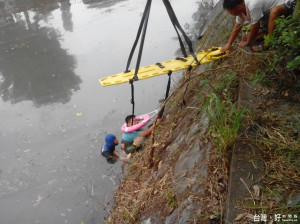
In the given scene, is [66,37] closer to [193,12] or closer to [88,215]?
[193,12]

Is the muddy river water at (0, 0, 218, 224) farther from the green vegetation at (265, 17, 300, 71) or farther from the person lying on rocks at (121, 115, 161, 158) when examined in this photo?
the green vegetation at (265, 17, 300, 71)

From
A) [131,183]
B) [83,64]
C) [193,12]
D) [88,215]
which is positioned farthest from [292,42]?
[193,12]

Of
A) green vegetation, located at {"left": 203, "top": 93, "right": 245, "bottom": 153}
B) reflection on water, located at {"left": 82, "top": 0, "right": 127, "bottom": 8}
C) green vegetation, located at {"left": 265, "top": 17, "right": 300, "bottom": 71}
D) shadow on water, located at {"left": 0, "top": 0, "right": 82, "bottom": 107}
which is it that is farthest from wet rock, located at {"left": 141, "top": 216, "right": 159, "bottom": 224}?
reflection on water, located at {"left": 82, "top": 0, "right": 127, "bottom": 8}

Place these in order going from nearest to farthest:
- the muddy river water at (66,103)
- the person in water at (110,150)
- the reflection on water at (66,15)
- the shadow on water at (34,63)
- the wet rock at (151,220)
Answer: the wet rock at (151,220) → the muddy river water at (66,103) → the person in water at (110,150) → the shadow on water at (34,63) → the reflection on water at (66,15)

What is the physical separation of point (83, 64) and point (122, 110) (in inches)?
113

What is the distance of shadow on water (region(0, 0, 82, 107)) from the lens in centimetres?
705

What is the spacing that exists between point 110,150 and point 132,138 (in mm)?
512

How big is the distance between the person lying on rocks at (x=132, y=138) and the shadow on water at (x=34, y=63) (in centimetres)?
250

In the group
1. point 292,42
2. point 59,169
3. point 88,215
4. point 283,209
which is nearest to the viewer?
point 283,209

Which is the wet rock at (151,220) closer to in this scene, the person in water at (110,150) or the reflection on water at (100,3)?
the person in water at (110,150)

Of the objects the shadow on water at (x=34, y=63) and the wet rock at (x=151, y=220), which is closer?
the wet rock at (x=151, y=220)

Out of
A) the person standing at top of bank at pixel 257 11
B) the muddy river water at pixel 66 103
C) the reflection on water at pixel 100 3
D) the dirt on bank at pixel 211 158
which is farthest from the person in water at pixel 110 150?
the reflection on water at pixel 100 3

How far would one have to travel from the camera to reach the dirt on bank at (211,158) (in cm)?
213

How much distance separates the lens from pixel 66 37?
10.0m
